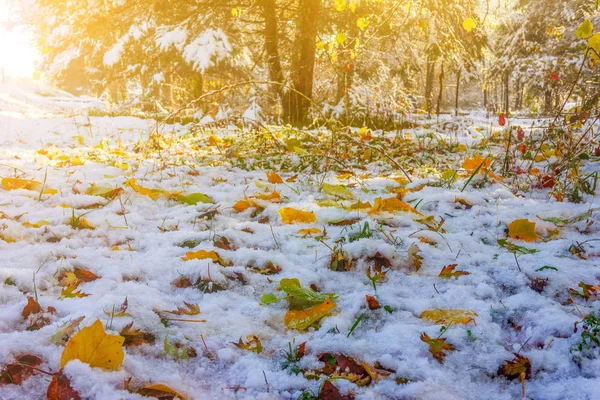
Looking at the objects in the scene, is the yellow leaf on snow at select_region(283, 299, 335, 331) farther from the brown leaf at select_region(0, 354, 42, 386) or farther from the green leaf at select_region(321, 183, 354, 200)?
the green leaf at select_region(321, 183, 354, 200)

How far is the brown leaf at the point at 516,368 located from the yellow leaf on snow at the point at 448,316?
19cm

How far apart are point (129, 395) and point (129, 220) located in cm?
142

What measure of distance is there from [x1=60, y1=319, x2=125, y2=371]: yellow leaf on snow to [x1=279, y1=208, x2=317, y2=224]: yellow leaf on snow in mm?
1289

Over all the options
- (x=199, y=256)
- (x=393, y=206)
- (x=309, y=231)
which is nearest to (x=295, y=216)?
(x=309, y=231)

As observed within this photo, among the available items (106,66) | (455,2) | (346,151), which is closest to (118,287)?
(346,151)

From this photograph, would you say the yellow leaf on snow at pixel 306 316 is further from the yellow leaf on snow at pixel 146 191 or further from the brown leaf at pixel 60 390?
the yellow leaf on snow at pixel 146 191

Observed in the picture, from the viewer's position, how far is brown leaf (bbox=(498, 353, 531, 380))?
1.07 meters

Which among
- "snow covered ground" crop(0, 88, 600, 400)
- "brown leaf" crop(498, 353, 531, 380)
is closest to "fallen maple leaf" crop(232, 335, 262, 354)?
"snow covered ground" crop(0, 88, 600, 400)

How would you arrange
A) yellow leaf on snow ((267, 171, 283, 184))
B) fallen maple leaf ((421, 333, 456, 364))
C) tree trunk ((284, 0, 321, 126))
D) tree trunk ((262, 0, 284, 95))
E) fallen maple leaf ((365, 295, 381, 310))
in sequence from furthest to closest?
tree trunk ((262, 0, 284, 95))
tree trunk ((284, 0, 321, 126))
yellow leaf on snow ((267, 171, 283, 184))
fallen maple leaf ((365, 295, 381, 310))
fallen maple leaf ((421, 333, 456, 364))

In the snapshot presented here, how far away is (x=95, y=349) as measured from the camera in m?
0.98

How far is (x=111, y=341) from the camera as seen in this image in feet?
3.23

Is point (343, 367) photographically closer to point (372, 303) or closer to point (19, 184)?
point (372, 303)

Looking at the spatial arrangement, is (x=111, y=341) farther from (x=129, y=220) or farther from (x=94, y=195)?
(x=94, y=195)

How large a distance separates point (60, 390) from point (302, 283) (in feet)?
2.85
